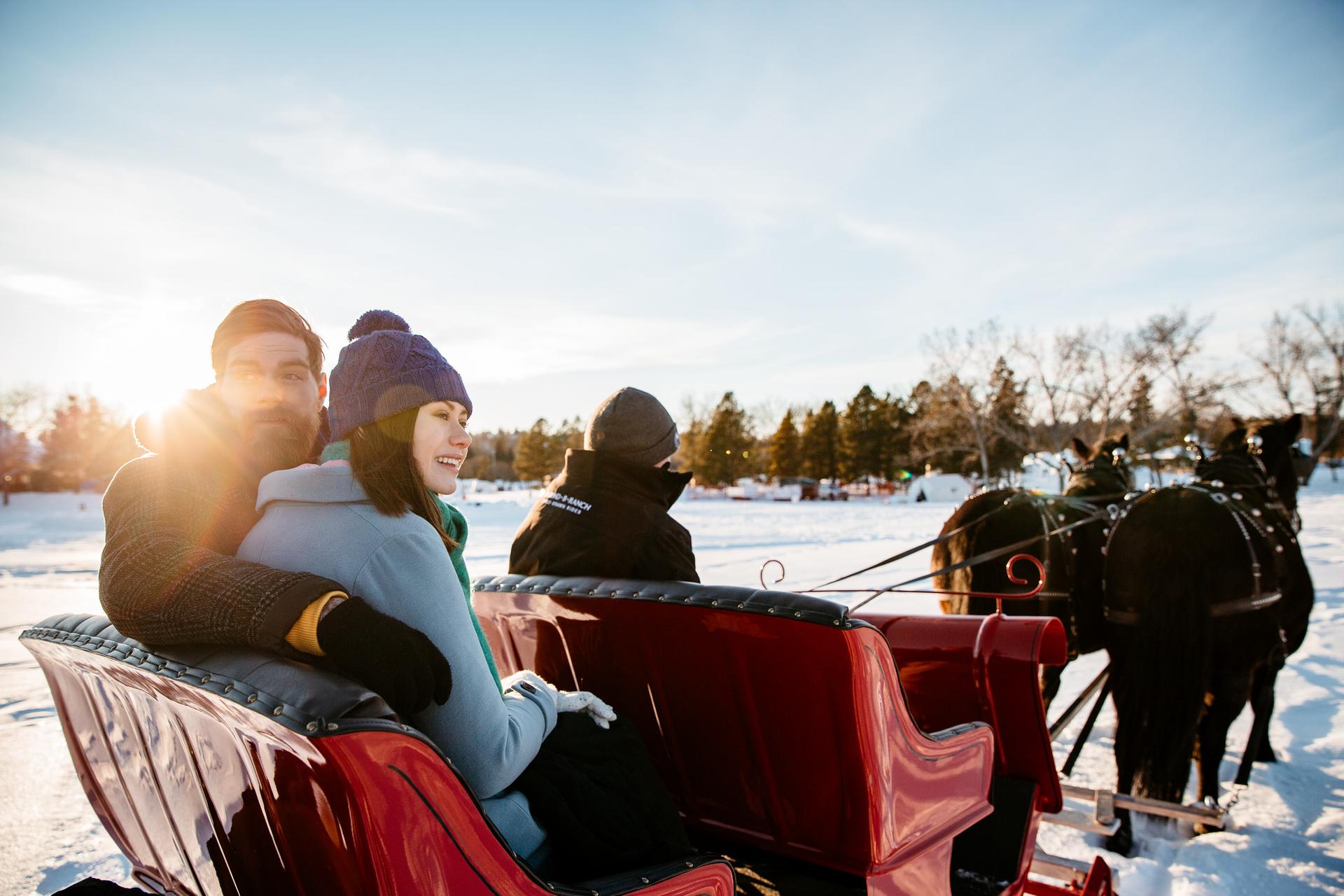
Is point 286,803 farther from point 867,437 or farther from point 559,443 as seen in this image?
point 559,443

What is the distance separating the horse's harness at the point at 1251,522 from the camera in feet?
13.0

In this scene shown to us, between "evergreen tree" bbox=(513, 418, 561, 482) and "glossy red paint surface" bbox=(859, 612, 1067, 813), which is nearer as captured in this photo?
"glossy red paint surface" bbox=(859, 612, 1067, 813)

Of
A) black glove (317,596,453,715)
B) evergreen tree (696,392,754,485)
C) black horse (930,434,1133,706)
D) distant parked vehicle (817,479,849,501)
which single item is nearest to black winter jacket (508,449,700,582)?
black glove (317,596,453,715)

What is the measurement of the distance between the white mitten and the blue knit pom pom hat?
0.74 meters

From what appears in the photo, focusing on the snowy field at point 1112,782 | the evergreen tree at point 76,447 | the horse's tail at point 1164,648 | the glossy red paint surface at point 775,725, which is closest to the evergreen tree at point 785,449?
the evergreen tree at point 76,447

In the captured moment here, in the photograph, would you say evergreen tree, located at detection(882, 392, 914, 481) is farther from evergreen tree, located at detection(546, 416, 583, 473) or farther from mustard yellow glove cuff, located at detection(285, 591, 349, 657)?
mustard yellow glove cuff, located at detection(285, 591, 349, 657)

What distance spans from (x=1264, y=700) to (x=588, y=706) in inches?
166

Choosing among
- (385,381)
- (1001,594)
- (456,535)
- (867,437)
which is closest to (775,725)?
(456,535)

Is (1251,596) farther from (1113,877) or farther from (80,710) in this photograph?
(80,710)

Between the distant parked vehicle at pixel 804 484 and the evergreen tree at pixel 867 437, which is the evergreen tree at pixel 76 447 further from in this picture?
the evergreen tree at pixel 867 437

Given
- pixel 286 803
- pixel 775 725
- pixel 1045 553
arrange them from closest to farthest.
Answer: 1. pixel 286 803
2. pixel 775 725
3. pixel 1045 553

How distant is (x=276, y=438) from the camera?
2004mm

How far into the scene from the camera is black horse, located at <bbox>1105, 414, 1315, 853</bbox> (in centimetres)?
364

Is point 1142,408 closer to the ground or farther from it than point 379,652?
farther from it
